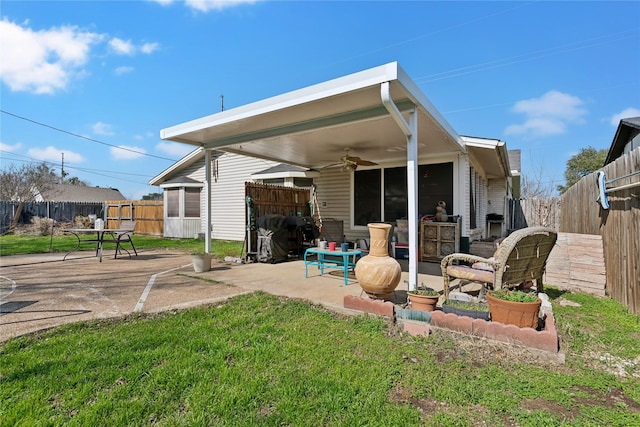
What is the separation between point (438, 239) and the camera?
6.66 meters

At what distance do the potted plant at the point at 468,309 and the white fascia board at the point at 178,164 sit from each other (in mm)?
11612

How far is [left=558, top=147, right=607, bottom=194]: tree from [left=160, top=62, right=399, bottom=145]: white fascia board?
28920 mm

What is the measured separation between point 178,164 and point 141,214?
3843 mm

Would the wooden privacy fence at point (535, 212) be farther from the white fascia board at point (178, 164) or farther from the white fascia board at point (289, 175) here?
the white fascia board at point (178, 164)

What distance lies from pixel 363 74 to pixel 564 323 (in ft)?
11.3

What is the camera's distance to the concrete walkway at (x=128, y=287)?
340 cm

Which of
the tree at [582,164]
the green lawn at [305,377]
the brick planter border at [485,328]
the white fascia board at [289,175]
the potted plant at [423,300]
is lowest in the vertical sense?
the green lawn at [305,377]

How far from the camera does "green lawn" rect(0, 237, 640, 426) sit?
1692 millimetres

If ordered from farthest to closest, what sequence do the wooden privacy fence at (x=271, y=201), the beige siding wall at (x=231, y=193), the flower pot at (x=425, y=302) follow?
the beige siding wall at (x=231, y=193), the wooden privacy fence at (x=271, y=201), the flower pot at (x=425, y=302)

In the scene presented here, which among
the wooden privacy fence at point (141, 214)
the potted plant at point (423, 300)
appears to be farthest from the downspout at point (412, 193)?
the wooden privacy fence at point (141, 214)

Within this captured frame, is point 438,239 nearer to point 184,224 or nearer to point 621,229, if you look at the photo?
point 621,229

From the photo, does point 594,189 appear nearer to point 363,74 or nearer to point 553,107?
point 363,74

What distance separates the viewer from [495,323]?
262 centimetres

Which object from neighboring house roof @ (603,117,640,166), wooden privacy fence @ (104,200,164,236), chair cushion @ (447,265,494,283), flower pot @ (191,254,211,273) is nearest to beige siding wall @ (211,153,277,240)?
wooden privacy fence @ (104,200,164,236)
